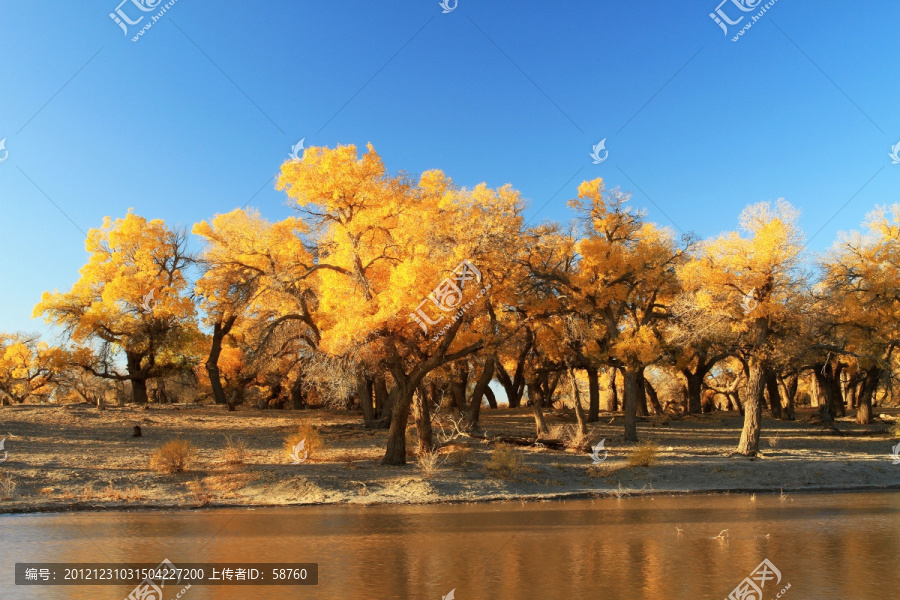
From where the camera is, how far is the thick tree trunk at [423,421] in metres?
20.9

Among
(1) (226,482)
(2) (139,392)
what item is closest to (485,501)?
(1) (226,482)

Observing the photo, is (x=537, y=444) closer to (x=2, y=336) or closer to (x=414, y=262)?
(x=414, y=262)

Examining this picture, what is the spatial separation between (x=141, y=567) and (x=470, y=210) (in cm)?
1649

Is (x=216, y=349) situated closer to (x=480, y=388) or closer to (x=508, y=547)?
(x=480, y=388)

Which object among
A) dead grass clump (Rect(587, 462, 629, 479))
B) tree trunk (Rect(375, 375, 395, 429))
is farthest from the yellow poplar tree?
dead grass clump (Rect(587, 462, 629, 479))

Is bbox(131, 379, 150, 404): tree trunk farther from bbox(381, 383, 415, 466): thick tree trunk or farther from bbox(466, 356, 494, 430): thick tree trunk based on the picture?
bbox(381, 383, 415, 466): thick tree trunk

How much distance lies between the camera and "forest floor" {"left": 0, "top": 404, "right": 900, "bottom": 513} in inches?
676

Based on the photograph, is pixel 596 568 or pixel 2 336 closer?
pixel 596 568

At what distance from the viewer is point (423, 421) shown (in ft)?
69.5

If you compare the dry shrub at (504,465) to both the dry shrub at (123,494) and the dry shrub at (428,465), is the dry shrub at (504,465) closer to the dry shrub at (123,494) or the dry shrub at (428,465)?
the dry shrub at (428,465)

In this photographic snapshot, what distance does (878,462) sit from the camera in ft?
74.0

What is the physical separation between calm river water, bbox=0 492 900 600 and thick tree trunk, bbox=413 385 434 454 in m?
4.56

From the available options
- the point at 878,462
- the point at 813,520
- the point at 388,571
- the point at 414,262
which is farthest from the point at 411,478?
the point at 878,462

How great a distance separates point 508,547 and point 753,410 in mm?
15045
